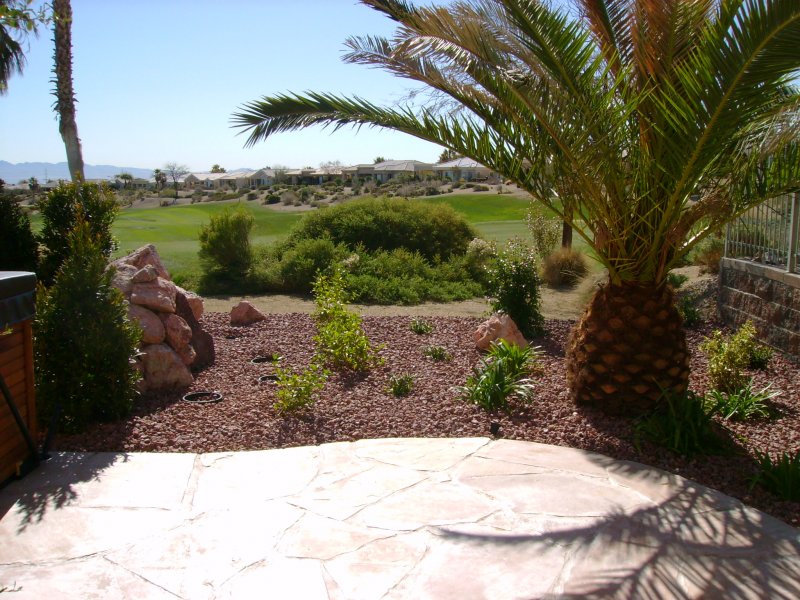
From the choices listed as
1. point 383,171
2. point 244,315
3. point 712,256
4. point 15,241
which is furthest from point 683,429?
point 383,171

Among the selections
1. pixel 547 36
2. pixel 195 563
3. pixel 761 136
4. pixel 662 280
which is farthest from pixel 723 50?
pixel 195 563

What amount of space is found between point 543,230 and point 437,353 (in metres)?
9.91

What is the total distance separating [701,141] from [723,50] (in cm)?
59

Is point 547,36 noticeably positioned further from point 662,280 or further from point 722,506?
point 722,506

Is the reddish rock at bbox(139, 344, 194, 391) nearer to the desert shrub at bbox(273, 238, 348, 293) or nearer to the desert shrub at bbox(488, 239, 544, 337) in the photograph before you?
the desert shrub at bbox(488, 239, 544, 337)

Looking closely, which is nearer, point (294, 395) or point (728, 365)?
point (294, 395)

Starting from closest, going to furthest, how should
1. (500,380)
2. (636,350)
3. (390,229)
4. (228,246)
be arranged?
(636,350) → (500,380) → (228,246) → (390,229)

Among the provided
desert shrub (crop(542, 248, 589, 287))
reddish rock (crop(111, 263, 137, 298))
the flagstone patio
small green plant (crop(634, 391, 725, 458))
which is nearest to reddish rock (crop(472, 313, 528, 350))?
small green plant (crop(634, 391, 725, 458))

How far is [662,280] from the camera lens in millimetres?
5598

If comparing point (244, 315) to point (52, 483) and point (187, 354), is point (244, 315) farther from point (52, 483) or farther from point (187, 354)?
point (52, 483)

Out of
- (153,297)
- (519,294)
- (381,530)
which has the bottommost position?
(381,530)

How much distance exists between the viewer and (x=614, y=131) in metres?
5.14

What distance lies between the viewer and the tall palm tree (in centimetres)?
504

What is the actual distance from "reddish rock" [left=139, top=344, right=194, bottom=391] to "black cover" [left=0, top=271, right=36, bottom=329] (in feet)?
5.96
